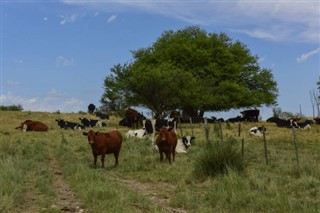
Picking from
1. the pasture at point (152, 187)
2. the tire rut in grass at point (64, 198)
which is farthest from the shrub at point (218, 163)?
the tire rut in grass at point (64, 198)

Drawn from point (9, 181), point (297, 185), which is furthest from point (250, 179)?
point (9, 181)

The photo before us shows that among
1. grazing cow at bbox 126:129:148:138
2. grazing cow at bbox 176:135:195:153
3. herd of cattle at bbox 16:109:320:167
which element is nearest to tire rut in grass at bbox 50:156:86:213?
herd of cattle at bbox 16:109:320:167

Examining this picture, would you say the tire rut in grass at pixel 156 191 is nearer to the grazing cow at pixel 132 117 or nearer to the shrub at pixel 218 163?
the shrub at pixel 218 163

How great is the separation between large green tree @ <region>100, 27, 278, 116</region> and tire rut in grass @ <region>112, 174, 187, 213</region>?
2289 cm

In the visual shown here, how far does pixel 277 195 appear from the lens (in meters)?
9.25

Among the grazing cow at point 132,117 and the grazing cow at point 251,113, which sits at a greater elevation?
the grazing cow at point 251,113

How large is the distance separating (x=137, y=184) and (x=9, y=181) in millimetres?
3458

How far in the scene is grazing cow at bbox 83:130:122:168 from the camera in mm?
15148

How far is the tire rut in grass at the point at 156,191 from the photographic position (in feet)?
30.3

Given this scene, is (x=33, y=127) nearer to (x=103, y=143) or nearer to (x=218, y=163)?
(x=103, y=143)

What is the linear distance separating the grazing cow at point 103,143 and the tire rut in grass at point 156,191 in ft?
8.04

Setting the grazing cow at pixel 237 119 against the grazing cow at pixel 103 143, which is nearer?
the grazing cow at pixel 103 143

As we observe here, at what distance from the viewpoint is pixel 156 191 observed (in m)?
10.9

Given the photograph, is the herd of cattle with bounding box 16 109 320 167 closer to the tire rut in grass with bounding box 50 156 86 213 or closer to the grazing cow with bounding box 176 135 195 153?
the grazing cow with bounding box 176 135 195 153
